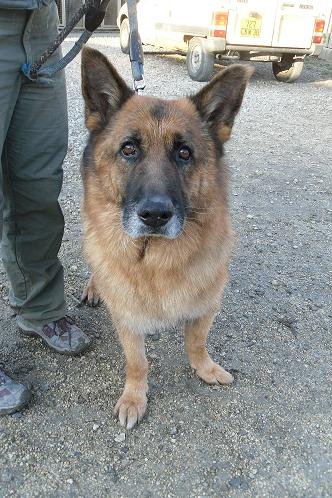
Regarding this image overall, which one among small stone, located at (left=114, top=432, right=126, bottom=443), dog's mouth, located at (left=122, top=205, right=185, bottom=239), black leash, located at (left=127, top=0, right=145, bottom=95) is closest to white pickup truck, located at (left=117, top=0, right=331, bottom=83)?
black leash, located at (left=127, top=0, right=145, bottom=95)

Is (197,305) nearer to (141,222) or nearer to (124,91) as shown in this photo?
(141,222)

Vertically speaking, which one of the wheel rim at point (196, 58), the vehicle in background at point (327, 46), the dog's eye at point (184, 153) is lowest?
the vehicle in background at point (327, 46)

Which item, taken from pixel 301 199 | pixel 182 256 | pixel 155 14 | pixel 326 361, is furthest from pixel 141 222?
pixel 155 14

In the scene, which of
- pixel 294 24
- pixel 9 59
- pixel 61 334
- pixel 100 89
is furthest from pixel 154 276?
pixel 294 24

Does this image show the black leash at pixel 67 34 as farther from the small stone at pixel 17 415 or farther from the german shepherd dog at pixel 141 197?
the small stone at pixel 17 415

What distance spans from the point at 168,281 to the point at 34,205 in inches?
31.3

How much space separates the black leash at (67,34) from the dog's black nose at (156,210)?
740mm

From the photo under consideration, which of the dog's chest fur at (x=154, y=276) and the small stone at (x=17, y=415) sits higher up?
the dog's chest fur at (x=154, y=276)

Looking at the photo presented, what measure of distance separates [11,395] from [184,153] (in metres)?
1.42

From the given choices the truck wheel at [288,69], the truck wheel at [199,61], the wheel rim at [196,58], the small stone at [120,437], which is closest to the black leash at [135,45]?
the small stone at [120,437]

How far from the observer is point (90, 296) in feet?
9.69

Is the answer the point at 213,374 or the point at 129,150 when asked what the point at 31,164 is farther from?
the point at 213,374

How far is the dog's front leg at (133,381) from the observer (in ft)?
7.33

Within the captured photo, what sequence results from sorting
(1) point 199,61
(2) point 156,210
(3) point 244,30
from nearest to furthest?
(2) point 156,210
(3) point 244,30
(1) point 199,61
